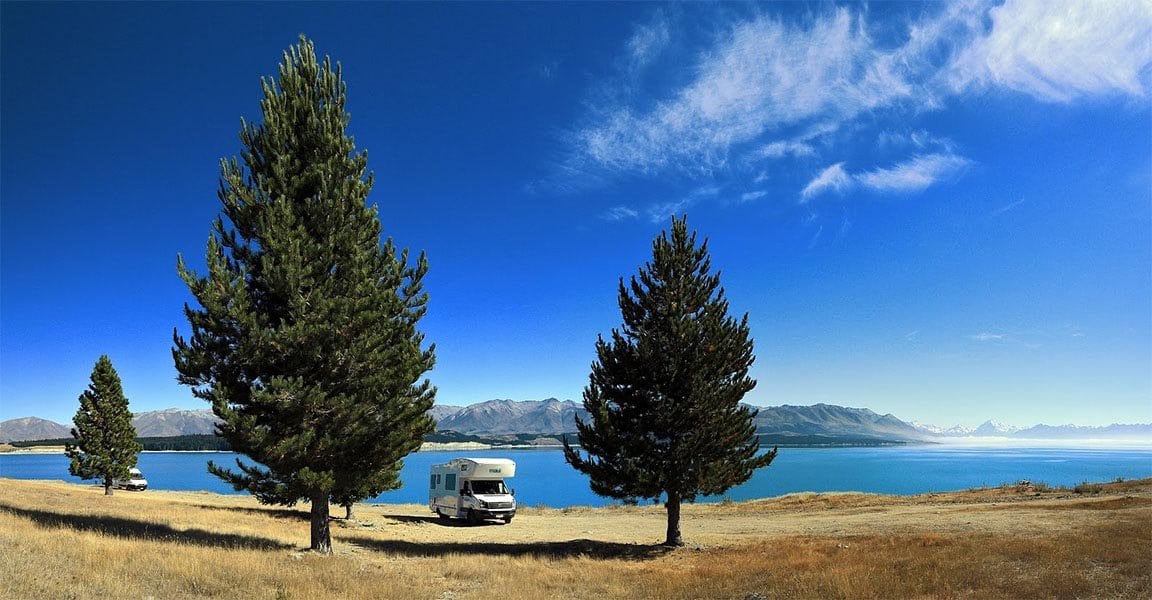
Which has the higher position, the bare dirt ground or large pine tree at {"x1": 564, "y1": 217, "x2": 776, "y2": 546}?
large pine tree at {"x1": 564, "y1": 217, "x2": 776, "y2": 546}

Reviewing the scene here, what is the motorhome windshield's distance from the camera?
34781 millimetres

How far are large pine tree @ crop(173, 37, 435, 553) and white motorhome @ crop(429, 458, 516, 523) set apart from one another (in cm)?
1492

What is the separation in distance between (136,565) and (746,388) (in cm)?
2054

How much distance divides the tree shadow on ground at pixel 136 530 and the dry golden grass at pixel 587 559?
9 centimetres

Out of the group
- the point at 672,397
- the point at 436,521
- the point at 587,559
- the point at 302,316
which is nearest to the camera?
the point at 302,316

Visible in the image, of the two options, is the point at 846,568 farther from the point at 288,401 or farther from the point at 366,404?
the point at 288,401

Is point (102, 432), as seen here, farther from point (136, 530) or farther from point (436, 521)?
point (136, 530)

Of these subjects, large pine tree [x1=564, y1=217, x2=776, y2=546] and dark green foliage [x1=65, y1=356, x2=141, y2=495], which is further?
dark green foliage [x1=65, y1=356, x2=141, y2=495]

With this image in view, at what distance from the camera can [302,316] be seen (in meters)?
17.3

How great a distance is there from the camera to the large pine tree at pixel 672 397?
904 inches

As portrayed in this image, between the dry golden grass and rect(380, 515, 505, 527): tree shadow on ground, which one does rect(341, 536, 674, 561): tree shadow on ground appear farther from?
rect(380, 515, 505, 527): tree shadow on ground

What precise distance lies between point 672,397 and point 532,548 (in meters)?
8.54

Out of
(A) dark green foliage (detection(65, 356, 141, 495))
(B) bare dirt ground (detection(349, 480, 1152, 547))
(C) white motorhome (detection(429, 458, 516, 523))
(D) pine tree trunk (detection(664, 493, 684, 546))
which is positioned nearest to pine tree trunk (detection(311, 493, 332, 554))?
(B) bare dirt ground (detection(349, 480, 1152, 547))

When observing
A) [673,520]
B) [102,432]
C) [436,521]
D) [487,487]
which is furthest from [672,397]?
[102,432]
